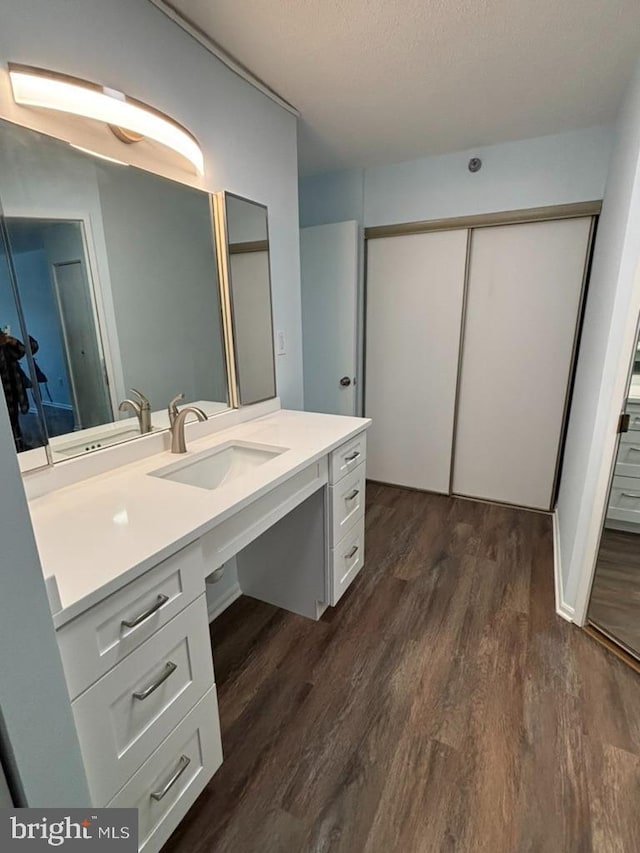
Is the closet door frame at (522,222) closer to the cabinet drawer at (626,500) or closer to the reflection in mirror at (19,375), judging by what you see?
the cabinet drawer at (626,500)

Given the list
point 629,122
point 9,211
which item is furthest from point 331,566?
point 629,122

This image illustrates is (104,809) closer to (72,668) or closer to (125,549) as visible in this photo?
(72,668)

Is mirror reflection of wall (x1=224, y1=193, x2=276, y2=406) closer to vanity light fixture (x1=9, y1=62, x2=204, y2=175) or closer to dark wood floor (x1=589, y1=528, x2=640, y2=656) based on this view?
vanity light fixture (x1=9, y1=62, x2=204, y2=175)

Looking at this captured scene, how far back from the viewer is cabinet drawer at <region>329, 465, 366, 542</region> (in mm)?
1771

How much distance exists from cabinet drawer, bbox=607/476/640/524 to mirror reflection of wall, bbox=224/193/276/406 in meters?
1.87

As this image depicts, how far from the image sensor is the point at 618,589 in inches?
78.1

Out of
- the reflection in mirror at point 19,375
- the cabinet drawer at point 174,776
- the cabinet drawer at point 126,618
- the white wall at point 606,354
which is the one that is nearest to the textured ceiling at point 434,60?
the white wall at point 606,354

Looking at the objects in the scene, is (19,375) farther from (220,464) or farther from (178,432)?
(220,464)

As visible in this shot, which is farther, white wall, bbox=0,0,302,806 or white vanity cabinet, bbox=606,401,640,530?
white vanity cabinet, bbox=606,401,640,530

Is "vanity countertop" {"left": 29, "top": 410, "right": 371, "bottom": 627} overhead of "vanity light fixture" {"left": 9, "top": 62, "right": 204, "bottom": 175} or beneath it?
beneath

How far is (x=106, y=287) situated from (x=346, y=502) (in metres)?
1.30

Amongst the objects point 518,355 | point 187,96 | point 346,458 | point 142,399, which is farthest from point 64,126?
point 518,355

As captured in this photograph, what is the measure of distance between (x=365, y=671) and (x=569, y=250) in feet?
8.65

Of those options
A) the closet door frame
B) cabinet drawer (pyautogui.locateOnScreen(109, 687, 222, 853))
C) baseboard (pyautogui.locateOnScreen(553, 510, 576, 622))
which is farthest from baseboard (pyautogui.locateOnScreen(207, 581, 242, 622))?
the closet door frame
